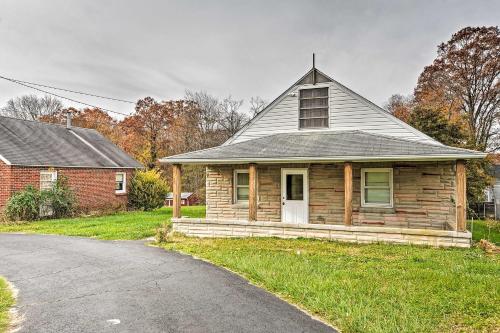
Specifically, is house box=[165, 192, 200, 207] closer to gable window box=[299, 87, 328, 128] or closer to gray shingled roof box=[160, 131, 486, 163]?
gray shingled roof box=[160, 131, 486, 163]

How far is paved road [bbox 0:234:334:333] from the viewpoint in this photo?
4660 millimetres

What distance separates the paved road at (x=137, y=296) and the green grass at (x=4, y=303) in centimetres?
15

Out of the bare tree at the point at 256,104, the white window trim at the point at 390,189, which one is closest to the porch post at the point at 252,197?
the white window trim at the point at 390,189

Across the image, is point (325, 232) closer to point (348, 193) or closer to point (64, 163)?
point (348, 193)

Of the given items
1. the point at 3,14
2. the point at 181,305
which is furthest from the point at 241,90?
the point at 181,305

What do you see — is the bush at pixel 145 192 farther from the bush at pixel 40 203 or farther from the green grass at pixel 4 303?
the green grass at pixel 4 303

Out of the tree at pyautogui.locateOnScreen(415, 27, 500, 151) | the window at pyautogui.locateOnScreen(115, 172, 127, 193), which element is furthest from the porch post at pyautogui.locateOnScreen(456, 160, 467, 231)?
the window at pyautogui.locateOnScreen(115, 172, 127, 193)

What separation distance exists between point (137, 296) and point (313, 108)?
35.8 ft

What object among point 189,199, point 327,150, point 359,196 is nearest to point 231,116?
point 189,199

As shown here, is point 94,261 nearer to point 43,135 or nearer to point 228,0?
point 228,0

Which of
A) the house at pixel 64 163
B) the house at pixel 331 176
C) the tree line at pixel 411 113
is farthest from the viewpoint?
the tree line at pixel 411 113

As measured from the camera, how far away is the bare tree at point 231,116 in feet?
127

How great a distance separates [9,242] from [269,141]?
30.3ft

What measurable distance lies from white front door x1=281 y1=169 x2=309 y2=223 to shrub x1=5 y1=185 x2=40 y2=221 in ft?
37.6
